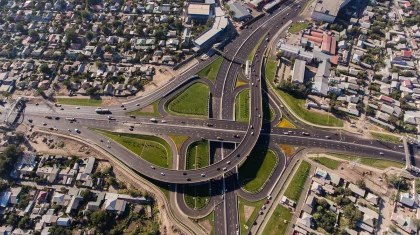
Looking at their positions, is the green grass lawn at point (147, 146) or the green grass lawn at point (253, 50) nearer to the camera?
the green grass lawn at point (147, 146)

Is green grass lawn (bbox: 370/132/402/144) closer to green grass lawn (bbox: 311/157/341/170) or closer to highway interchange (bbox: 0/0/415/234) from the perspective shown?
highway interchange (bbox: 0/0/415/234)

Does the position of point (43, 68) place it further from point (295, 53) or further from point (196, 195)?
point (295, 53)

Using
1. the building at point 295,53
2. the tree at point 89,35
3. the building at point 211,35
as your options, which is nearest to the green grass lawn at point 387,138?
the building at point 295,53

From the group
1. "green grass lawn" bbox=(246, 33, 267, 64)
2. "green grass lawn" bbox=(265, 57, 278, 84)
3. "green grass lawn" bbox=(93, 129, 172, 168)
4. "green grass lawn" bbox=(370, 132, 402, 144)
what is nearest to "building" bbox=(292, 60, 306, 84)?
"green grass lawn" bbox=(265, 57, 278, 84)

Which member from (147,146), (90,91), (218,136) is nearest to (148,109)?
(147,146)

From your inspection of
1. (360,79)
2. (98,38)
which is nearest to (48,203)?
(98,38)

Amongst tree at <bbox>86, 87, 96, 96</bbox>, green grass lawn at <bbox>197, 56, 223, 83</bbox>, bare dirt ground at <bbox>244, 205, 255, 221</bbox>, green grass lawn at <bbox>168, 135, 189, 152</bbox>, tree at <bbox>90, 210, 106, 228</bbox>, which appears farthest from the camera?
green grass lawn at <bbox>197, 56, 223, 83</bbox>

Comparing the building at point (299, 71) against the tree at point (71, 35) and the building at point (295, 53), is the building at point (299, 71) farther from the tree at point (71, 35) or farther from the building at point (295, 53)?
the tree at point (71, 35)
